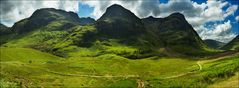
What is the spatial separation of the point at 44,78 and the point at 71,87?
1166 inches

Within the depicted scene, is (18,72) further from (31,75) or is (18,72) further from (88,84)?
(88,84)

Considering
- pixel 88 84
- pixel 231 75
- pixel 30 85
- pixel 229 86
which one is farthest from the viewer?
pixel 88 84

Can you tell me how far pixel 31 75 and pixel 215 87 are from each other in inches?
4742

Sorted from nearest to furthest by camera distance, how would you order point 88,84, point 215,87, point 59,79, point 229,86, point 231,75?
point 229,86, point 215,87, point 231,75, point 88,84, point 59,79

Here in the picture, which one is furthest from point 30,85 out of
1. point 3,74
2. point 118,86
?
point 118,86

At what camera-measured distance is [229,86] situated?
9662 centimetres

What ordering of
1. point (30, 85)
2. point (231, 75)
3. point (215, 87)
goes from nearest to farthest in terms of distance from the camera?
1. point (215, 87)
2. point (231, 75)
3. point (30, 85)

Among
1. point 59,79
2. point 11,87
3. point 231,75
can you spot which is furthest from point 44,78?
point 231,75

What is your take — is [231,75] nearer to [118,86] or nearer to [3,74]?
[118,86]

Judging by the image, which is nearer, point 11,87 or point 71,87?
point 11,87

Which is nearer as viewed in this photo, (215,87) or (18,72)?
(215,87)

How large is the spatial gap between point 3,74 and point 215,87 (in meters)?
116

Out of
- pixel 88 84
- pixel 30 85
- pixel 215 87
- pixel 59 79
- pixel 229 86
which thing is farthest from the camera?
pixel 59 79

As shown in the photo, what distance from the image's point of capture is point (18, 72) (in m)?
194
